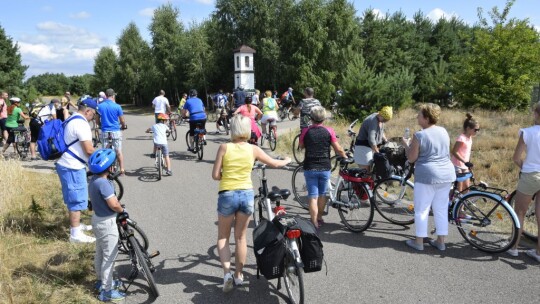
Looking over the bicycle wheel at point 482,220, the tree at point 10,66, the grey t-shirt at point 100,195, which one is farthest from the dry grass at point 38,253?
the tree at point 10,66

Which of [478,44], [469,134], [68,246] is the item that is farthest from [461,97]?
[68,246]

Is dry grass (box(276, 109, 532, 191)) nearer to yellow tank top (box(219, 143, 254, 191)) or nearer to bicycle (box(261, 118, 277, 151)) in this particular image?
bicycle (box(261, 118, 277, 151))

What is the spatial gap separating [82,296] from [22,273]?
1225 mm

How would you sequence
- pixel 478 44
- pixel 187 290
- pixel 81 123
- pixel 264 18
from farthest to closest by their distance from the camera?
1. pixel 264 18
2. pixel 478 44
3. pixel 81 123
4. pixel 187 290

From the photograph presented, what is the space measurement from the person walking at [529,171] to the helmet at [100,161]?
488 centimetres

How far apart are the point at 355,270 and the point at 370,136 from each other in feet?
8.86

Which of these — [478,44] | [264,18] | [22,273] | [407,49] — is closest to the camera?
[22,273]

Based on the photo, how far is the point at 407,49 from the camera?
146ft

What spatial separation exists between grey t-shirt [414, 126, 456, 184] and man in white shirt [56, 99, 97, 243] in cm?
434

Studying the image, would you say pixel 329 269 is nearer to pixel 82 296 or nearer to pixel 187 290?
pixel 187 290

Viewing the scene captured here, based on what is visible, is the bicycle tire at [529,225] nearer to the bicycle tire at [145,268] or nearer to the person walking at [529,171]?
the person walking at [529,171]

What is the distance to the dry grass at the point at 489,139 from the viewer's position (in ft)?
31.9

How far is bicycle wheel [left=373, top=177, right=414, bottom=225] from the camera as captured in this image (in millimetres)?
6202

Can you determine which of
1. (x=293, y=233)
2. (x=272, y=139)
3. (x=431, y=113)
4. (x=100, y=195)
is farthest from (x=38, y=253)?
(x=272, y=139)
